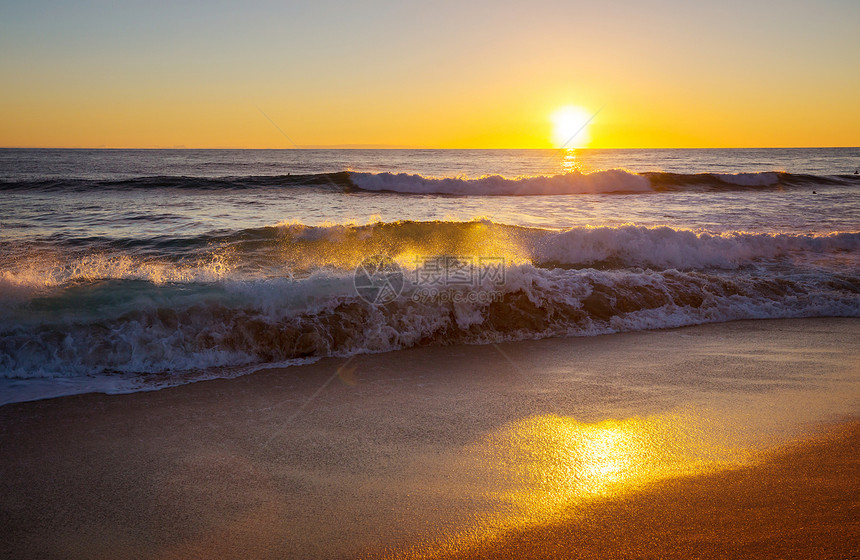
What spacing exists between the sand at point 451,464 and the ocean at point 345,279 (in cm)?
75

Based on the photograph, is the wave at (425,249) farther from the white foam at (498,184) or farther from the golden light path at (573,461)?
the white foam at (498,184)

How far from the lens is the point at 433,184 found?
23891 mm

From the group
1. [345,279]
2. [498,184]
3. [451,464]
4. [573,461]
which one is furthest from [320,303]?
[498,184]

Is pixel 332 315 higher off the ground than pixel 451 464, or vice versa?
pixel 332 315

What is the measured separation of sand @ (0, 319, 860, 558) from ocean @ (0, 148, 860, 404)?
75cm

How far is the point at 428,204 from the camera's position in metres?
18.3

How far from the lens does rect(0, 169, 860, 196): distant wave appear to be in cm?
2203

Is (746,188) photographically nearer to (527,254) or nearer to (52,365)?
(527,254)

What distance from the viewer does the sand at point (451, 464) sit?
246 centimetres

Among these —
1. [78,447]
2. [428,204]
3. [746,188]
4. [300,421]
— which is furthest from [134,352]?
[746,188]

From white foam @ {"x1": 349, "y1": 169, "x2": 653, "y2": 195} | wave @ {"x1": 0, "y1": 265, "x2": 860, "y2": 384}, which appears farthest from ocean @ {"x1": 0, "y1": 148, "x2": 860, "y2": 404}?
white foam @ {"x1": 349, "y1": 169, "x2": 653, "y2": 195}

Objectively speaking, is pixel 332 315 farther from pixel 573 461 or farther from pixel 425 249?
pixel 425 249

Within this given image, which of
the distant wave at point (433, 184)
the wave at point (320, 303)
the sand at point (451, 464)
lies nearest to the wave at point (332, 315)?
the wave at point (320, 303)

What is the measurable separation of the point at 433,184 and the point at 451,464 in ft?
70.1
